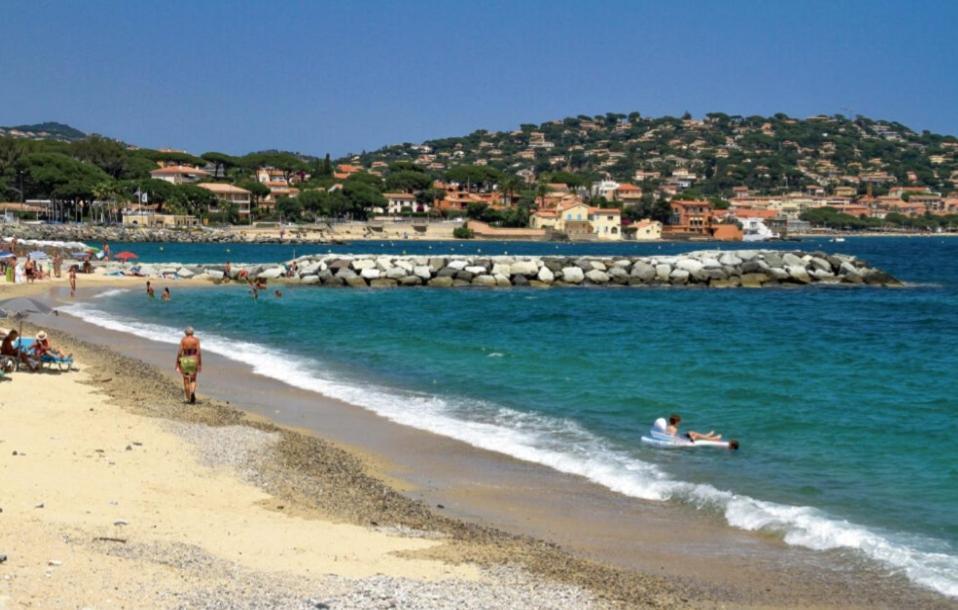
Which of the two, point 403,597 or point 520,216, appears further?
point 520,216

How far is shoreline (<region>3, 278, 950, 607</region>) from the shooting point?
818 cm

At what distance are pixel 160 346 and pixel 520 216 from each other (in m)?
121

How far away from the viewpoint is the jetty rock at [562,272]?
164 feet

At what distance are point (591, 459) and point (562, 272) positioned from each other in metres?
38.3

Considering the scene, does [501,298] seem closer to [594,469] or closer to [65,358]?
[65,358]

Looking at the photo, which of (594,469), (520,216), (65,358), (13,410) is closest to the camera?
(594,469)

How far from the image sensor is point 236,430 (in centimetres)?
1391

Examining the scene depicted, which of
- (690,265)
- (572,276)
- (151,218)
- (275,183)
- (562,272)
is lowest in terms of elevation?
(572,276)

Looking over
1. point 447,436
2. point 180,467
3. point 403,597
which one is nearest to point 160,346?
point 447,436

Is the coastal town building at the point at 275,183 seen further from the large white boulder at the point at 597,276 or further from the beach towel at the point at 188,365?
the beach towel at the point at 188,365

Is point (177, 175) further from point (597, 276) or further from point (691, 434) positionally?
point (691, 434)

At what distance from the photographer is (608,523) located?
10.1 metres

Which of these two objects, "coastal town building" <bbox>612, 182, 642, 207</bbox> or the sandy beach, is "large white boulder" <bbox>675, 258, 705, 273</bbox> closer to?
the sandy beach

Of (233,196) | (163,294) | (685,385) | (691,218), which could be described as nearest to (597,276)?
(163,294)
